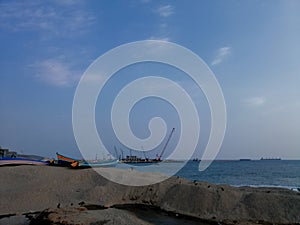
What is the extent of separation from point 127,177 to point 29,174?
A: 508cm

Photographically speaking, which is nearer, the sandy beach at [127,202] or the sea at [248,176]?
the sandy beach at [127,202]

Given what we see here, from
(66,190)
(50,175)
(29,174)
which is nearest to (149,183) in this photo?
(66,190)

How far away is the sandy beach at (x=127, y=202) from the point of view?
9.81m

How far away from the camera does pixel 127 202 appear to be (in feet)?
40.0

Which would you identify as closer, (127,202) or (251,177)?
(127,202)

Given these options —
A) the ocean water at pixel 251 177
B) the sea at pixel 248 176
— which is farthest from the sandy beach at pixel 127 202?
the ocean water at pixel 251 177

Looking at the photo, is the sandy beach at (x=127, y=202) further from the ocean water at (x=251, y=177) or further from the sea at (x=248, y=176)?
the ocean water at (x=251, y=177)

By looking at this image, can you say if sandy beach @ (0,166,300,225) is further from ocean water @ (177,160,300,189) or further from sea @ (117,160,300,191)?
ocean water @ (177,160,300,189)

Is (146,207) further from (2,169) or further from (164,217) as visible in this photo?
(2,169)

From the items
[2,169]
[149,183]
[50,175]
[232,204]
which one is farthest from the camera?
[2,169]

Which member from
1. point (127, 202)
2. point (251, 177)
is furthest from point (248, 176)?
point (127, 202)

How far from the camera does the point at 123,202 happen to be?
12164 millimetres

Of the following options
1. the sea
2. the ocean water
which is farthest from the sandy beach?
the ocean water

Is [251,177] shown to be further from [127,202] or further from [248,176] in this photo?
[127,202]
